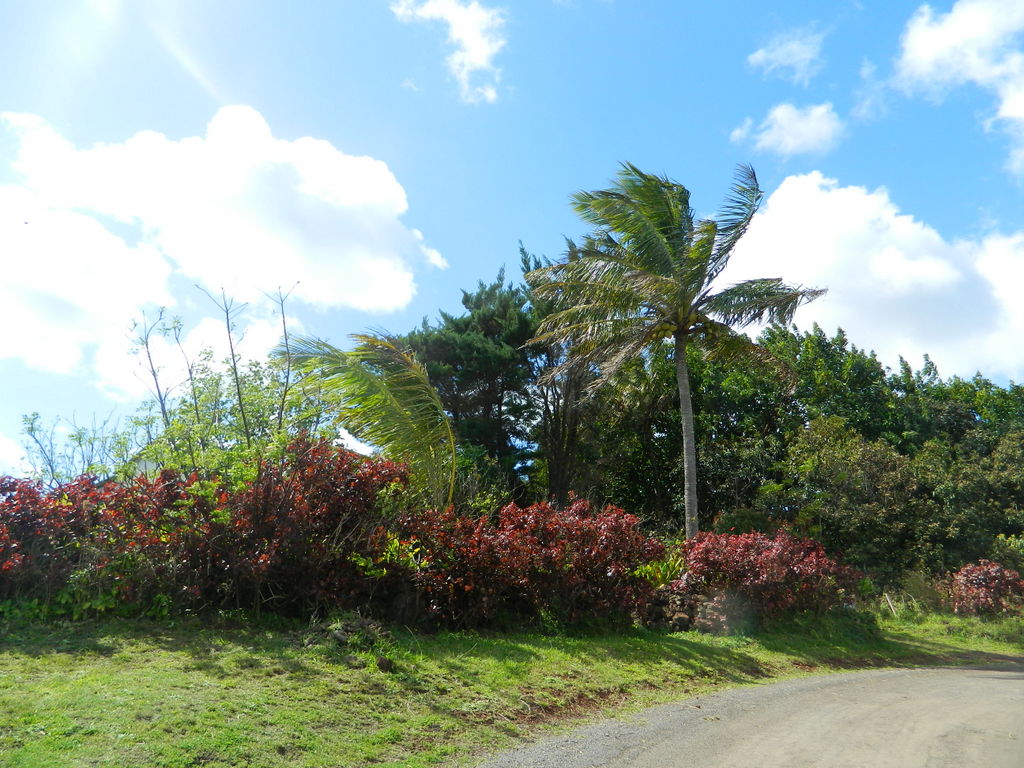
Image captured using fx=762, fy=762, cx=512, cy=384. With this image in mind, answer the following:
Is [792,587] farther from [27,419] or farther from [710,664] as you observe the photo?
[27,419]

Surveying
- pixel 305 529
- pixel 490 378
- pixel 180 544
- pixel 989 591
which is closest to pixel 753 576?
pixel 305 529

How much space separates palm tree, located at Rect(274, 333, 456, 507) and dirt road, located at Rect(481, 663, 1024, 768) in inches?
203

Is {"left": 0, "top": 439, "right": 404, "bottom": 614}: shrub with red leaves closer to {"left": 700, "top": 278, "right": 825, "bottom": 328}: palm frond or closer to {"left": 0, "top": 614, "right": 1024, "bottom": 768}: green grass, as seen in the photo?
{"left": 0, "top": 614, "right": 1024, "bottom": 768}: green grass

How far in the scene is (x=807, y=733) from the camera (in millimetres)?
6699

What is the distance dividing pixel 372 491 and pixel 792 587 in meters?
7.71

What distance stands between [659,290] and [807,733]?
10.3 m

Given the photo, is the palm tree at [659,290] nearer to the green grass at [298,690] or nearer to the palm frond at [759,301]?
the palm frond at [759,301]

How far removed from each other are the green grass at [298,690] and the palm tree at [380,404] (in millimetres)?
3085

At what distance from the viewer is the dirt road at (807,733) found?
5766 millimetres

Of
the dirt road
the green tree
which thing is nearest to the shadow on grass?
the dirt road

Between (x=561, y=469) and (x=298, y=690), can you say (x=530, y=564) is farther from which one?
(x=561, y=469)

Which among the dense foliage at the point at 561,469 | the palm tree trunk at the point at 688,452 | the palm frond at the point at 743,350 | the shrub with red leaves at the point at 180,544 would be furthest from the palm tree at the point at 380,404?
the palm frond at the point at 743,350

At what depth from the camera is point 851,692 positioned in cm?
901

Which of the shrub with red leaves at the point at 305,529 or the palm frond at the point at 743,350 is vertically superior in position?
the palm frond at the point at 743,350
